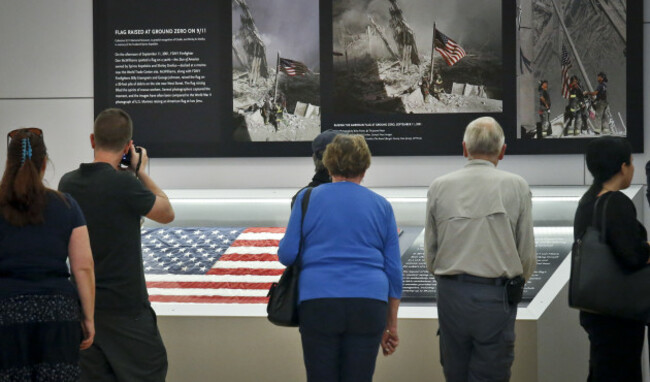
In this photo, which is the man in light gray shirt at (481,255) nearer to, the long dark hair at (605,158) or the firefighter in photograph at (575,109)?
the long dark hair at (605,158)

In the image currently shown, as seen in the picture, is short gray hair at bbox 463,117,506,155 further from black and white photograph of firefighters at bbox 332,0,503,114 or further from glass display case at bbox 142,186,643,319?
black and white photograph of firefighters at bbox 332,0,503,114

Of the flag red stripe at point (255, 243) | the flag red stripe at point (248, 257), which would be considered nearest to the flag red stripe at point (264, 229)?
the flag red stripe at point (255, 243)

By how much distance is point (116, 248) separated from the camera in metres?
3.49

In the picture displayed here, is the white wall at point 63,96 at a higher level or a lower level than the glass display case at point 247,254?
higher

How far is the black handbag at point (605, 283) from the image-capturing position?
3580 mm

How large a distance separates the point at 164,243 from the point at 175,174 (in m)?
1.72

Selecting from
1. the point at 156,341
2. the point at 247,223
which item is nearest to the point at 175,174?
the point at 247,223

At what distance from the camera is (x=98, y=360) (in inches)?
140

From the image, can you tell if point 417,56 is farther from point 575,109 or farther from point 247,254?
point 247,254

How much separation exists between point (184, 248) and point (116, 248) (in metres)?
1.60

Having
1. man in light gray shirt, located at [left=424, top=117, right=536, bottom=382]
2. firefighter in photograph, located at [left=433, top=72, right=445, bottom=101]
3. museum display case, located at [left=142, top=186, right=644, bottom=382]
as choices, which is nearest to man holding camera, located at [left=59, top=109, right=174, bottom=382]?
museum display case, located at [left=142, top=186, right=644, bottom=382]

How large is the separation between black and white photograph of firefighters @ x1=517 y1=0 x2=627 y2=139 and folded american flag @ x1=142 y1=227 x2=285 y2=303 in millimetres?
2394

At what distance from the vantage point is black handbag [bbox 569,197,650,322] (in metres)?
3.58

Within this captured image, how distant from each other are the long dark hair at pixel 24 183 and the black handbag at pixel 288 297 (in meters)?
1.04
